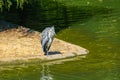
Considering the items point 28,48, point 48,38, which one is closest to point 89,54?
point 48,38

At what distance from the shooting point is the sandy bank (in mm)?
20906

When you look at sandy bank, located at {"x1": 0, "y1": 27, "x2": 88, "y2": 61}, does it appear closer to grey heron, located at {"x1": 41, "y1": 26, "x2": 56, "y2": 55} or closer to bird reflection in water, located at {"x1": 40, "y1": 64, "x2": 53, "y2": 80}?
grey heron, located at {"x1": 41, "y1": 26, "x2": 56, "y2": 55}

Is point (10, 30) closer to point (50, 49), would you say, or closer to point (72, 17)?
point (50, 49)

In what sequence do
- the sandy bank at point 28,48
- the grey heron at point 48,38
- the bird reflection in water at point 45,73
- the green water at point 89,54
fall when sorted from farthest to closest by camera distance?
the sandy bank at point 28,48 → the grey heron at point 48,38 → the green water at point 89,54 → the bird reflection in water at point 45,73

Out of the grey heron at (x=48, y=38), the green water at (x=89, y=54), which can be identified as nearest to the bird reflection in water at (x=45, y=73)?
the green water at (x=89, y=54)

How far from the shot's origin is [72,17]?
33.3 m

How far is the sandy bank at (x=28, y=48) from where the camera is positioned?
20906 millimetres

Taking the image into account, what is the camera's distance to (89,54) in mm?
21516

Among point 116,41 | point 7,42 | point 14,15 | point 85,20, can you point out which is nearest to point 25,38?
point 7,42

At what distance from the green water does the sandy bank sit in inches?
26.8

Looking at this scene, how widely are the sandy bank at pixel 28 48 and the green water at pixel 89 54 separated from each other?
0.68 metres

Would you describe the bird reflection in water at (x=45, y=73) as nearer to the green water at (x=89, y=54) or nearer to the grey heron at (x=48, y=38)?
the green water at (x=89, y=54)

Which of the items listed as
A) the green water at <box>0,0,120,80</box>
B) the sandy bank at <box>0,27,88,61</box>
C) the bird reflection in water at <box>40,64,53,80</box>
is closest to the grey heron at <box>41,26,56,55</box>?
the sandy bank at <box>0,27,88,61</box>

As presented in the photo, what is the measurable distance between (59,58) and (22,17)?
536 inches
